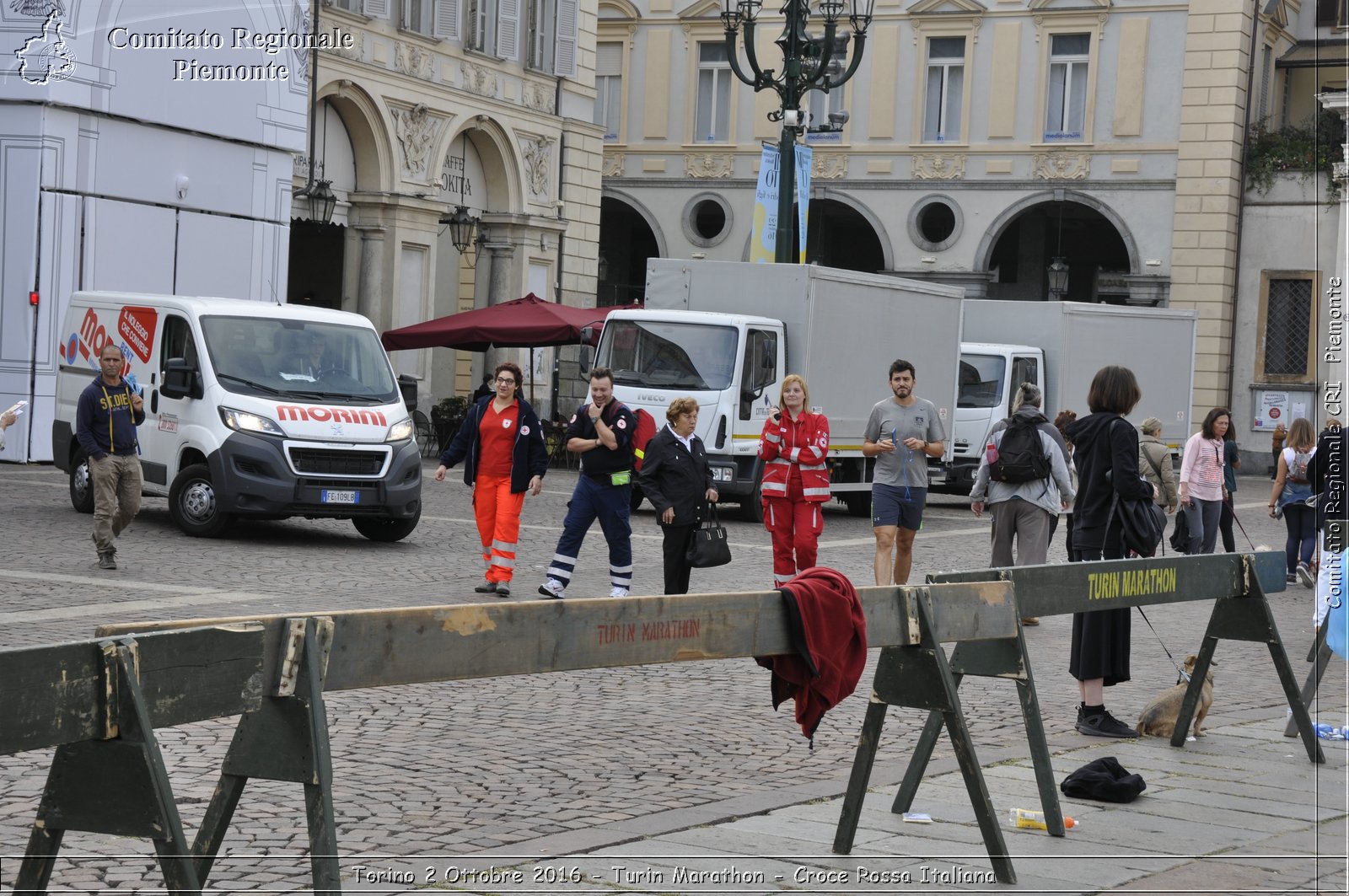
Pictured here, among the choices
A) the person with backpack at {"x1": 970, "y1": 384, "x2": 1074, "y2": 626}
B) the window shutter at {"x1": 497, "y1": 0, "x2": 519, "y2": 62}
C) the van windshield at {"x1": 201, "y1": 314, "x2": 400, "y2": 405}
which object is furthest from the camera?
the window shutter at {"x1": 497, "y1": 0, "x2": 519, "y2": 62}

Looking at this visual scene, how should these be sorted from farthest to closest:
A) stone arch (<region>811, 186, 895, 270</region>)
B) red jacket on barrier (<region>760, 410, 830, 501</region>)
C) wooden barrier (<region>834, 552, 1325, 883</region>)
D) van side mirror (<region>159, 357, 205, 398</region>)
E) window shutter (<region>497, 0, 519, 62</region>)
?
stone arch (<region>811, 186, 895, 270</region>)
window shutter (<region>497, 0, 519, 62</region>)
van side mirror (<region>159, 357, 205, 398</region>)
red jacket on barrier (<region>760, 410, 830, 501</region>)
wooden barrier (<region>834, 552, 1325, 883</region>)

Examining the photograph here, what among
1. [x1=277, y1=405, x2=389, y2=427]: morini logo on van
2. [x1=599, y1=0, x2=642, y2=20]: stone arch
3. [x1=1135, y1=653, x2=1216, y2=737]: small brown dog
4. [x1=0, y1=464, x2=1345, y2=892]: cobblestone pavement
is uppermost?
[x1=599, y1=0, x2=642, y2=20]: stone arch

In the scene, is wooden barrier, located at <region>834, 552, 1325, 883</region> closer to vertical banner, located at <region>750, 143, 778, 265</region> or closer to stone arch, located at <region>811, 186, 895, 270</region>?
vertical banner, located at <region>750, 143, 778, 265</region>

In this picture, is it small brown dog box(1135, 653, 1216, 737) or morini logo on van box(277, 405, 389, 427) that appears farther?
morini logo on van box(277, 405, 389, 427)

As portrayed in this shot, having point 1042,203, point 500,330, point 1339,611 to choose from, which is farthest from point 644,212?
point 1339,611

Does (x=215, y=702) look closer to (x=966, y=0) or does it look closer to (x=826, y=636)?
(x=826, y=636)

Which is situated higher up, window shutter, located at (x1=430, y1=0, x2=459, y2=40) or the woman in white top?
window shutter, located at (x1=430, y1=0, x2=459, y2=40)

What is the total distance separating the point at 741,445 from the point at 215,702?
1672 centimetres

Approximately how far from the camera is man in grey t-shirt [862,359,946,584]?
13391 millimetres

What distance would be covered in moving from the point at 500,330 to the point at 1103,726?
19435 mm

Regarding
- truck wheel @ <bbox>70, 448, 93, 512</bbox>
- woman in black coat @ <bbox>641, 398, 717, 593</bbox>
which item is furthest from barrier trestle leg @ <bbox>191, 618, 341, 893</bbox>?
truck wheel @ <bbox>70, 448, 93, 512</bbox>

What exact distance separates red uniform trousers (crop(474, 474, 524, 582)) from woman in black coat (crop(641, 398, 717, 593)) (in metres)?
1.08

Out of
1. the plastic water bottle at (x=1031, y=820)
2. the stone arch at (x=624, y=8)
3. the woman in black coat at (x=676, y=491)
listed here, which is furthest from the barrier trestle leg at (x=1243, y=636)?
the stone arch at (x=624, y=8)

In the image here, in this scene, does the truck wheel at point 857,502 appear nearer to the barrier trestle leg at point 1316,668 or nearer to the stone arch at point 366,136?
the stone arch at point 366,136
